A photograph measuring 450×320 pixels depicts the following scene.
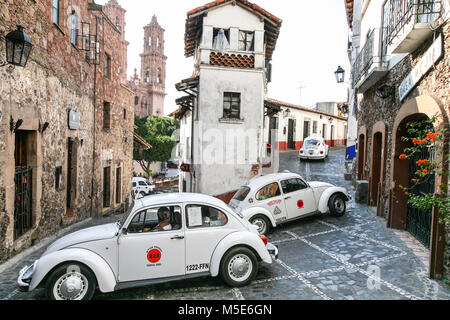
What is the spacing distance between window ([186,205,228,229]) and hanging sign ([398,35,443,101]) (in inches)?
183

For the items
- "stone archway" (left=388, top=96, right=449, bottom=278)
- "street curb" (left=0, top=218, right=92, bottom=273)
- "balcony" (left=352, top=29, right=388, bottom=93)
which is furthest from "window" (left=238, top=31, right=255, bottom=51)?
"street curb" (left=0, top=218, right=92, bottom=273)

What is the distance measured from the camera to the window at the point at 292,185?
29.5ft

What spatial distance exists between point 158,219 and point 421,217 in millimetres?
5788

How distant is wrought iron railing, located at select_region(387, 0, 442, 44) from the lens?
6031 mm

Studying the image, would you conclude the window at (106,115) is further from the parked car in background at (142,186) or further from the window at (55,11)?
the parked car in background at (142,186)

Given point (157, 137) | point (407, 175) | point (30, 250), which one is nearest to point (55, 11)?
point (30, 250)

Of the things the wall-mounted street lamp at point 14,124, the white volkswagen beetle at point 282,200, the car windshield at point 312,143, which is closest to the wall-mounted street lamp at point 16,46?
the wall-mounted street lamp at point 14,124

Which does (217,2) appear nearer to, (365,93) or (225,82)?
(225,82)

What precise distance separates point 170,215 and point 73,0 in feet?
28.6

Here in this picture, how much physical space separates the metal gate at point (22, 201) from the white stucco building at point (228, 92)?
22.9ft

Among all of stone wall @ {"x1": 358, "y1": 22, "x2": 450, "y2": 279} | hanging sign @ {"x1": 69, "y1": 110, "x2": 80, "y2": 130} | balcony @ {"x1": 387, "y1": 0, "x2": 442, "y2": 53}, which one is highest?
balcony @ {"x1": 387, "y1": 0, "x2": 442, "y2": 53}

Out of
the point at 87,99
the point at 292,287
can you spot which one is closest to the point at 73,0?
the point at 87,99

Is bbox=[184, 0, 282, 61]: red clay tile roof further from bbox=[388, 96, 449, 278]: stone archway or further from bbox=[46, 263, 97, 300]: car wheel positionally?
bbox=[46, 263, 97, 300]: car wheel

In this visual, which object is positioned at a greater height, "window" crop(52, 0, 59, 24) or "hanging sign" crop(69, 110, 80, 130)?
"window" crop(52, 0, 59, 24)
